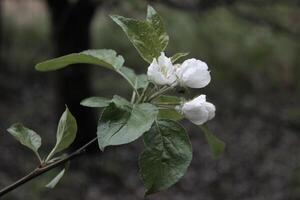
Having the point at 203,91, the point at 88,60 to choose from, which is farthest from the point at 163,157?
the point at 203,91

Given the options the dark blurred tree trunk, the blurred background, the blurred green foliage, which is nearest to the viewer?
the blurred background

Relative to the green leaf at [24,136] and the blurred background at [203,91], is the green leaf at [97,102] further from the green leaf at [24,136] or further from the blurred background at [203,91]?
the blurred background at [203,91]

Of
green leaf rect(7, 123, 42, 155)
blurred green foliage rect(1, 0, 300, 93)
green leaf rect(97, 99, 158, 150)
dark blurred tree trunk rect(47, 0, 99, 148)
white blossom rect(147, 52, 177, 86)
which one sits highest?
white blossom rect(147, 52, 177, 86)

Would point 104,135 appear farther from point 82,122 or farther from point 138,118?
point 82,122

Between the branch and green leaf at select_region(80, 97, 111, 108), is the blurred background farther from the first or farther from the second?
the branch

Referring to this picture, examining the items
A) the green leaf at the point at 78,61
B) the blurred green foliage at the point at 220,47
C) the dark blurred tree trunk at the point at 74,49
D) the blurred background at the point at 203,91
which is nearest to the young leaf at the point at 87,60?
the green leaf at the point at 78,61

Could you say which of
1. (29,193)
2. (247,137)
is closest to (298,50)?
(247,137)

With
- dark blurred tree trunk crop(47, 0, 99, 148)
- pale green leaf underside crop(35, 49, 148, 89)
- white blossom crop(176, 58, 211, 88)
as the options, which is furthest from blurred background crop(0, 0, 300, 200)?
white blossom crop(176, 58, 211, 88)
